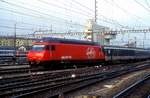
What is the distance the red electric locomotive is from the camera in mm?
32312

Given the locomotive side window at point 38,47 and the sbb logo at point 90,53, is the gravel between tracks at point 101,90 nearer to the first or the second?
the locomotive side window at point 38,47

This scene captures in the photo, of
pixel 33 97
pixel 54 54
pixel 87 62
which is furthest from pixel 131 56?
pixel 33 97

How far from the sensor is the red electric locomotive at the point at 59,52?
32.3 m

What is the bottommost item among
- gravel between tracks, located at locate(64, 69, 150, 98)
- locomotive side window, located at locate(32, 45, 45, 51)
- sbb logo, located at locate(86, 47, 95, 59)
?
gravel between tracks, located at locate(64, 69, 150, 98)

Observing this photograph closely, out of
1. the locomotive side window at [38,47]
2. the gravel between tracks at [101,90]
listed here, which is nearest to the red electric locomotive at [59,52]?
the locomotive side window at [38,47]

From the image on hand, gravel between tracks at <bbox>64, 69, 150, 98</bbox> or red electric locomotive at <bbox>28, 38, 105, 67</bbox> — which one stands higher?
red electric locomotive at <bbox>28, 38, 105, 67</bbox>

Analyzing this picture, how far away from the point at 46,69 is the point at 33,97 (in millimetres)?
18825

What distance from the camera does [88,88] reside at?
63.6ft

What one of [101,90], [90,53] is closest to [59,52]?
[90,53]

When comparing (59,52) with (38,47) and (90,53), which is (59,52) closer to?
(38,47)

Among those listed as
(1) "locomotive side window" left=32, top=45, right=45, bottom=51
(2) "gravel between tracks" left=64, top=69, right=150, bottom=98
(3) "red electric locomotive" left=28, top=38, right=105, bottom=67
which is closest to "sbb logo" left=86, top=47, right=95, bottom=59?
(3) "red electric locomotive" left=28, top=38, right=105, bottom=67

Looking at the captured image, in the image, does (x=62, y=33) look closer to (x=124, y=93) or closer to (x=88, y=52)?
(x=88, y=52)

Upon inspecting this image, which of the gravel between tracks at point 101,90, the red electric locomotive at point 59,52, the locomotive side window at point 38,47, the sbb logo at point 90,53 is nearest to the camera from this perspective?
the gravel between tracks at point 101,90

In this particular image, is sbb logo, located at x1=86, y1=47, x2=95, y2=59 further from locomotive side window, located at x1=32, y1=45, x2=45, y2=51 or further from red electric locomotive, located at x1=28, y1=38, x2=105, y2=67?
locomotive side window, located at x1=32, y1=45, x2=45, y2=51
